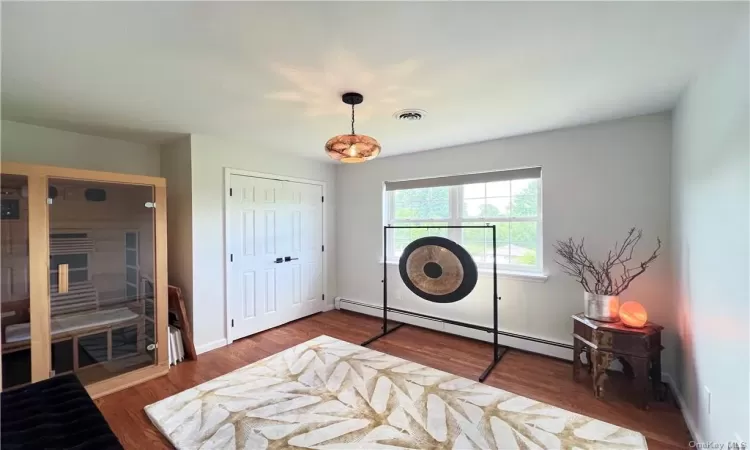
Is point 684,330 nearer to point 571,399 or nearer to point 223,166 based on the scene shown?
point 571,399

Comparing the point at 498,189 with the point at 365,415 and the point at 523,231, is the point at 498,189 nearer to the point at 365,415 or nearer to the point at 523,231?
the point at 523,231

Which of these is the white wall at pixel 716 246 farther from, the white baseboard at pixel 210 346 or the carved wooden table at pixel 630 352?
the white baseboard at pixel 210 346

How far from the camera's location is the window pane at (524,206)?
307 cm

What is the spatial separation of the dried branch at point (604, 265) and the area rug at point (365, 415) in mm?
1079

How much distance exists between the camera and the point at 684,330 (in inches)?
82.1

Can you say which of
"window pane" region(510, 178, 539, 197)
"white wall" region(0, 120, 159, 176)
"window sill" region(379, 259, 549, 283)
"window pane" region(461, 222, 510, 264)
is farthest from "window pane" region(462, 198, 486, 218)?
"white wall" region(0, 120, 159, 176)

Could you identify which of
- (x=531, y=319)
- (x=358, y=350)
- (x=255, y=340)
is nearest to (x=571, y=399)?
(x=531, y=319)

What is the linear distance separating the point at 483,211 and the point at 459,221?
287 millimetres

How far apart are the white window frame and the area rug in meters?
1.26

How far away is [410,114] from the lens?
2.38m

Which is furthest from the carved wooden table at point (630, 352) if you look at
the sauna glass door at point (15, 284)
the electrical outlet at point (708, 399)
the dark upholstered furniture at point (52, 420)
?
the sauna glass door at point (15, 284)

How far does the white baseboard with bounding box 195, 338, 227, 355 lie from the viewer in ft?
9.96

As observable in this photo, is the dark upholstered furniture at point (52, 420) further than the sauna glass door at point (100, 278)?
No

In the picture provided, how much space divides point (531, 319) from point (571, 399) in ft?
2.86
